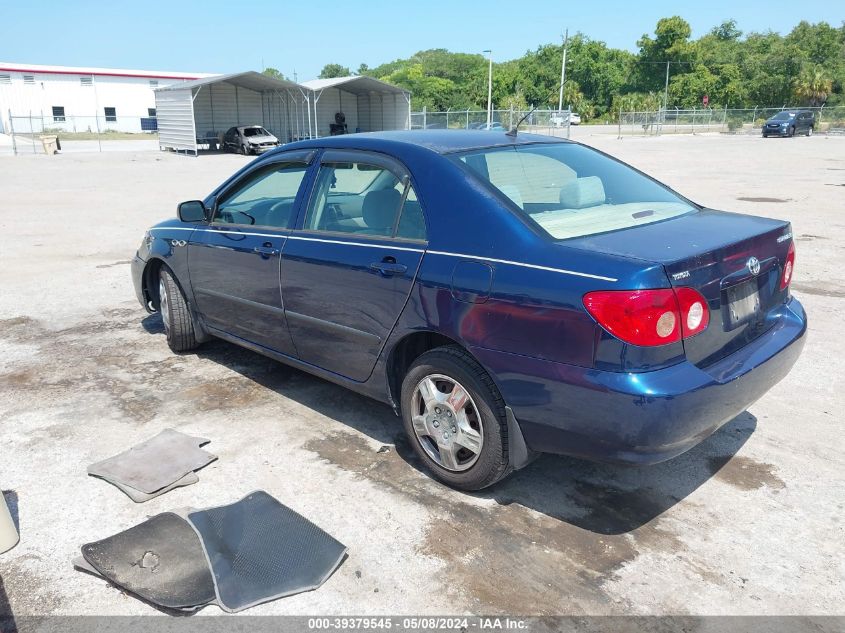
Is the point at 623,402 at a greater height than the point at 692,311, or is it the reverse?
the point at 692,311

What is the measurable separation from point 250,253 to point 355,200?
2.99 feet

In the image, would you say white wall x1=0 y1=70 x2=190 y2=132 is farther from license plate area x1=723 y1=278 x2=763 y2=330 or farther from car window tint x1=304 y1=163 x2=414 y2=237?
license plate area x1=723 y1=278 x2=763 y2=330

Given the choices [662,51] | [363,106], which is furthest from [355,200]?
[662,51]

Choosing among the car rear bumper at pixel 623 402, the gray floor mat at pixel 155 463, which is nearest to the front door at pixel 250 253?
the gray floor mat at pixel 155 463

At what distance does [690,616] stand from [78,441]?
3381 mm

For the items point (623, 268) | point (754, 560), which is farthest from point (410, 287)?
point (754, 560)

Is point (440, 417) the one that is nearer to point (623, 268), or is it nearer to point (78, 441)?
point (623, 268)

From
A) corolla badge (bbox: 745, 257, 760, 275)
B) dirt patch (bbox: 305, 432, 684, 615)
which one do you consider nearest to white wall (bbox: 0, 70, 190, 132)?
dirt patch (bbox: 305, 432, 684, 615)

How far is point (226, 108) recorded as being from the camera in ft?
131

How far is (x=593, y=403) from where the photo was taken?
286 centimetres

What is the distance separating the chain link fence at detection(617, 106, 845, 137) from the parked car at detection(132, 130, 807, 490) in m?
51.3

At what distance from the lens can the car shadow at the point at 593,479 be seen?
11.1 ft

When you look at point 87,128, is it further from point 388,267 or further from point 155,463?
point 388,267

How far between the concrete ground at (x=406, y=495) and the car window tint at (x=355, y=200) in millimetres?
1234
